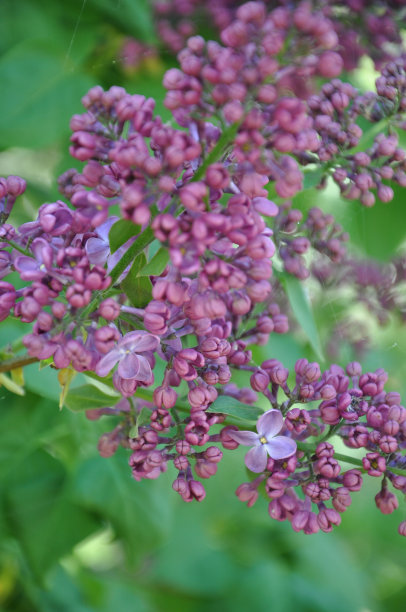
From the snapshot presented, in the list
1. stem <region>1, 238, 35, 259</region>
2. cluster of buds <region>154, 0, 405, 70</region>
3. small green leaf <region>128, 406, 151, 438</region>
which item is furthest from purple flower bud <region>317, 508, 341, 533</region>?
cluster of buds <region>154, 0, 405, 70</region>

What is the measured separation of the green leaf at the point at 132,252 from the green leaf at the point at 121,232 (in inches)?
0.5

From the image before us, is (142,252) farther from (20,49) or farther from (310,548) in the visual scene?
(310,548)

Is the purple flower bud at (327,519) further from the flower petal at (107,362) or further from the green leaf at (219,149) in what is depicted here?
the green leaf at (219,149)

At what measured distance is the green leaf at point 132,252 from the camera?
810 mm

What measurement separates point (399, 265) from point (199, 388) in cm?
80

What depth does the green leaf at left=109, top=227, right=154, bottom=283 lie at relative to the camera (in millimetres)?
810

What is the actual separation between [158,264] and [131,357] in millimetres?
116

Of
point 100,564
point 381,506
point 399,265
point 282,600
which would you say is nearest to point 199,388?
point 381,506

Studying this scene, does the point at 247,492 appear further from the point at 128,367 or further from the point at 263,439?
the point at 128,367

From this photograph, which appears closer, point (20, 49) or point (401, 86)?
point (401, 86)

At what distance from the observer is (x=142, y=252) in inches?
32.9

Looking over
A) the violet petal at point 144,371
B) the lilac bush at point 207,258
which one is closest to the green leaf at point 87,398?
the lilac bush at point 207,258

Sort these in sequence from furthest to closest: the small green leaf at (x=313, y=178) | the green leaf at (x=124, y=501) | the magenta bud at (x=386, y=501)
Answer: the green leaf at (x=124, y=501) → the small green leaf at (x=313, y=178) → the magenta bud at (x=386, y=501)

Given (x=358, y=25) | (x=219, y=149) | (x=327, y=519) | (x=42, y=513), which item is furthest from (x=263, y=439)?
(x=358, y=25)
